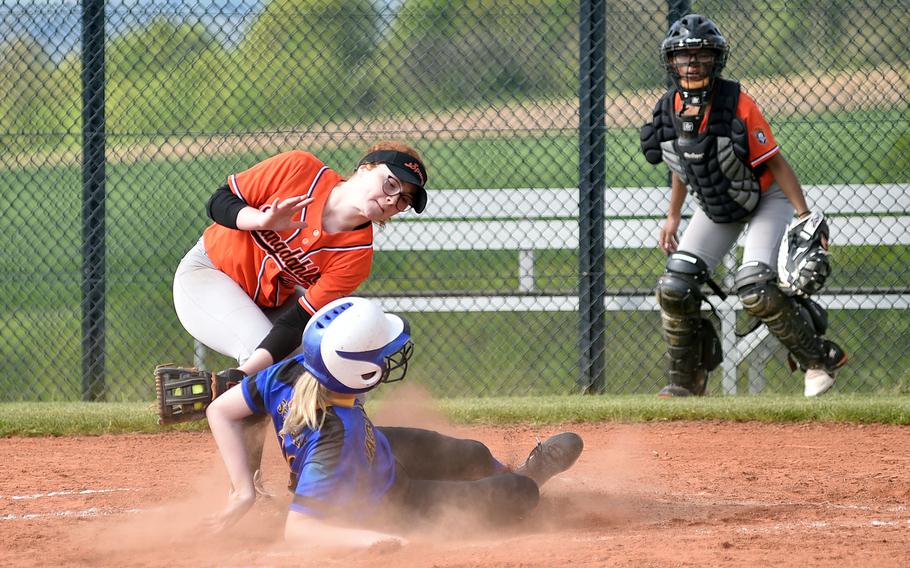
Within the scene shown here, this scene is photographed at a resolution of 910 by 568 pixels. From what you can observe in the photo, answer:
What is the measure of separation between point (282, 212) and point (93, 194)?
12.4ft

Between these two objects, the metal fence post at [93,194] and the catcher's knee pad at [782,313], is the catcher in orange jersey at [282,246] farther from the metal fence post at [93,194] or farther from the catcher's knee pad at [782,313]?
the metal fence post at [93,194]

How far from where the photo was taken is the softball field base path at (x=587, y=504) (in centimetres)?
312

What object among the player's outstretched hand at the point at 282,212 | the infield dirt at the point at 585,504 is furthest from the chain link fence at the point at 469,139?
the player's outstretched hand at the point at 282,212

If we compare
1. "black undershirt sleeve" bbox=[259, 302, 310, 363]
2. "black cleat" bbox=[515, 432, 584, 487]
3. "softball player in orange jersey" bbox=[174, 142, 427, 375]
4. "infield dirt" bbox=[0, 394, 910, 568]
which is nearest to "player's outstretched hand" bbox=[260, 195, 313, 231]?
"softball player in orange jersey" bbox=[174, 142, 427, 375]

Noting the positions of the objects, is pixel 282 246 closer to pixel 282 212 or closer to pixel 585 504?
pixel 282 212

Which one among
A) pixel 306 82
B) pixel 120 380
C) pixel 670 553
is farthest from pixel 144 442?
pixel 306 82

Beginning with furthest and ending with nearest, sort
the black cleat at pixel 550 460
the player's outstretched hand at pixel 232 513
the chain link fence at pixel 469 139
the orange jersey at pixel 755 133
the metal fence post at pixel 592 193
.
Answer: the chain link fence at pixel 469 139, the metal fence post at pixel 592 193, the orange jersey at pixel 755 133, the black cleat at pixel 550 460, the player's outstretched hand at pixel 232 513

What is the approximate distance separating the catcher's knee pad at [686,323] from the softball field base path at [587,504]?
1.95ft

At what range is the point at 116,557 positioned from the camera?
3305 mm

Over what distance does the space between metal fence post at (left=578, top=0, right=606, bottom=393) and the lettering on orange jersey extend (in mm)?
3195

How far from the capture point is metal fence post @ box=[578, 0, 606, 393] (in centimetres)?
691

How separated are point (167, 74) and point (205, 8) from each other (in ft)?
2.46

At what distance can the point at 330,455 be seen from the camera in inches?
128

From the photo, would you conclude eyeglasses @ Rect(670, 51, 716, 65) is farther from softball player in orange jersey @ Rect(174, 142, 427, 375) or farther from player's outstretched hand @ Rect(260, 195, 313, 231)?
player's outstretched hand @ Rect(260, 195, 313, 231)
